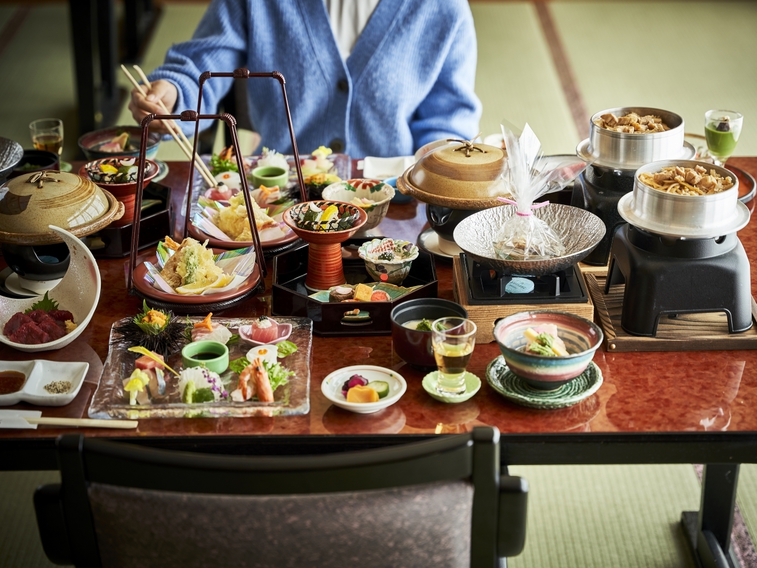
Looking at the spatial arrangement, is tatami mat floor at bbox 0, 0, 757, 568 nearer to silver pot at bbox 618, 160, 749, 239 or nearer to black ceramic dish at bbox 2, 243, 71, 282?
black ceramic dish at bbox 2, 243, 71, 282

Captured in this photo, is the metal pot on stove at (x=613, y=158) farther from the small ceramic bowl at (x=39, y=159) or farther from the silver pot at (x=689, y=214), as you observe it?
the small ceramic bowl at (x=39, y=159)

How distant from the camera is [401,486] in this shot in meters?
0.91

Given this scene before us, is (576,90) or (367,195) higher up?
(367,195)

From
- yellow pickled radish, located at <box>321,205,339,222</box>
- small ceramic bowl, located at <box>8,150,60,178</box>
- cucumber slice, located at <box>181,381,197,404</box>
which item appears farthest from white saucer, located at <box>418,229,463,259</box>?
small ceramic bowl, located at <box>8,150,60,178</box>

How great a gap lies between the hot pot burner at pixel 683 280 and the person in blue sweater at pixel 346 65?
47.0 inches

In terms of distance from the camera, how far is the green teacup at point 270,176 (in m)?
1.97

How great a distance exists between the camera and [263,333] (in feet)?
4.57

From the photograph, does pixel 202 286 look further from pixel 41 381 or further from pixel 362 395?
pixel 362 395

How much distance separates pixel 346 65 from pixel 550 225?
3.68 feet

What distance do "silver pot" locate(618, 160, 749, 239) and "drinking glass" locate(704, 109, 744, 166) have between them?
2.08ft

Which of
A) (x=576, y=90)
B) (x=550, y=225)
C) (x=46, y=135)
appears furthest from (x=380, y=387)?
(x=576, y=90)

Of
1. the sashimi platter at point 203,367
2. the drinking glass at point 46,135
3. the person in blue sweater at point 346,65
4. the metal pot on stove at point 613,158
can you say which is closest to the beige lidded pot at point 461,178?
the metal pot on stove at point 613,158

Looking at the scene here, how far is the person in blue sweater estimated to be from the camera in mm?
2406

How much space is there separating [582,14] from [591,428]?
18.2ft
